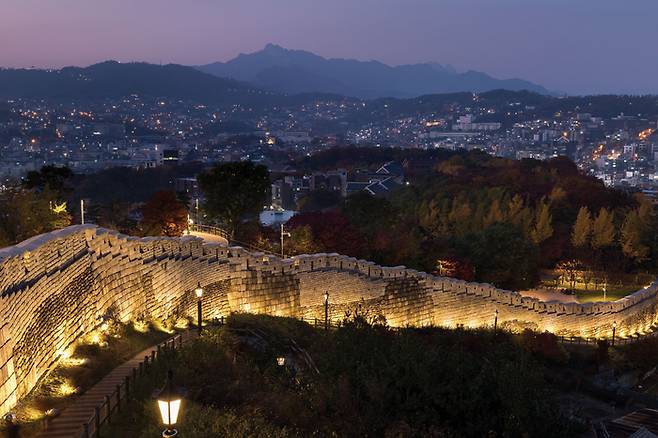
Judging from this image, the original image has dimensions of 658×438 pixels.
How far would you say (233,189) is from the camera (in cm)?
2931

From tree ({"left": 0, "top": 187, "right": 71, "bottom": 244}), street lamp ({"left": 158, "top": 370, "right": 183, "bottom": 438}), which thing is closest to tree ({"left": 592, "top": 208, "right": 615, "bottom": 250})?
tree ({"left": 0, "top": 187, "right": 71, "bottom": 244})

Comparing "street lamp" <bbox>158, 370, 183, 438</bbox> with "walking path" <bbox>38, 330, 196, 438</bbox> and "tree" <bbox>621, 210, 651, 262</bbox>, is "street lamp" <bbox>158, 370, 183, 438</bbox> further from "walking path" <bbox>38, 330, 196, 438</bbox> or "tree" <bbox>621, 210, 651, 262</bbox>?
"tree" <bbox>621, 210, 651, 262</bbox>

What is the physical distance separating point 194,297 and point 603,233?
97.4 ft

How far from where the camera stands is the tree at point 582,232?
39000 mm

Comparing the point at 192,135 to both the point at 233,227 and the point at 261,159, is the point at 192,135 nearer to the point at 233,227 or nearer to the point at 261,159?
the point at 261,159

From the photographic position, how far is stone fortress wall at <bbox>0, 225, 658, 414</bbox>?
11.1 m

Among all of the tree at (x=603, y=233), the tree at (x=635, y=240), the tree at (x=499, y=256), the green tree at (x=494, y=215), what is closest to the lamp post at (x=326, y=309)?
the tree at (x=499, y=256)

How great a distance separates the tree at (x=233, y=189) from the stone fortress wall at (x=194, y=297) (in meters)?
8.99

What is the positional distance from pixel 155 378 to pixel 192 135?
171208 millimetres

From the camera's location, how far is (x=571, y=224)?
4453cm

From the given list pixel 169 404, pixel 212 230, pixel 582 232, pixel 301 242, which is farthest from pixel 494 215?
pixel 169 404

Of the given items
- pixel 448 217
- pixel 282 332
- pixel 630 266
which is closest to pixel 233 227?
pixel 282 332

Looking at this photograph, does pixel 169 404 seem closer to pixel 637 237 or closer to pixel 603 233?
pixel 637 237

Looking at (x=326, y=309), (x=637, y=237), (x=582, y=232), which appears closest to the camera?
(x=326, y=309)
